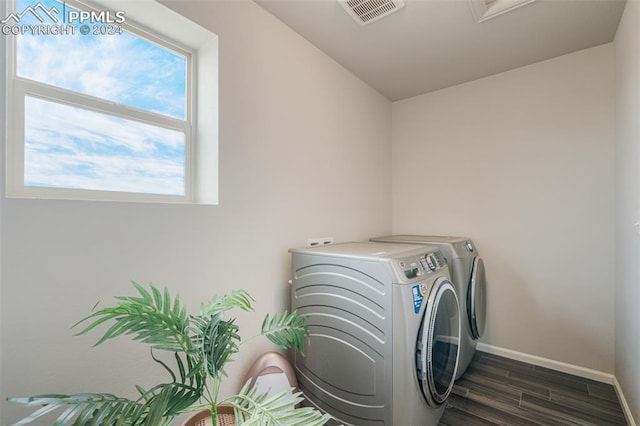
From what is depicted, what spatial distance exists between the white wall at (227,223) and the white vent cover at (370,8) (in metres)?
0.45

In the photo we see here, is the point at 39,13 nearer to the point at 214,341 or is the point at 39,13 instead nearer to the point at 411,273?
the point at 214,341

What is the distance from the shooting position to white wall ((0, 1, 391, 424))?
964 mm

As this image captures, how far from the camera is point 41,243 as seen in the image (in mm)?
975

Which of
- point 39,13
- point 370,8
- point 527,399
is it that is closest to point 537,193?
point 527,399

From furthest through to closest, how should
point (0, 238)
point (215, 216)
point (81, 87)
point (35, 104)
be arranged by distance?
point (215, 216), point (81, 87), point (35, 104), point (0, 238)

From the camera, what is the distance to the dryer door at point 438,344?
52.4 inches

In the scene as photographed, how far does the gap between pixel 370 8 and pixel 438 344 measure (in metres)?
1.99

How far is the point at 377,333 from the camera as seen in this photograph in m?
1.35

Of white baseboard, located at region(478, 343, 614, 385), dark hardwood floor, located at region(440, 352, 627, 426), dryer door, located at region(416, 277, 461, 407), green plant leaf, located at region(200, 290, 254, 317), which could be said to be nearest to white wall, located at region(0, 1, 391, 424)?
green plant leaf, located at region(200, 290, 254, 317)

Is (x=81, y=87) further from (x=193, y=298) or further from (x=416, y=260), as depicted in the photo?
(x=416, y=260)

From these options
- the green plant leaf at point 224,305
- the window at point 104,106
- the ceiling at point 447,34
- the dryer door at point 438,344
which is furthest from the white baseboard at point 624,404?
the window at point 104,106

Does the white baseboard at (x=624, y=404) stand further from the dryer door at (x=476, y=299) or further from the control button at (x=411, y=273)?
the control button at (x=411, y=273)

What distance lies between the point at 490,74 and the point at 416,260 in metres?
2.11

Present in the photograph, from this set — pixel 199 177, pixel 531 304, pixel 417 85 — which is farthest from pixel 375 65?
pixel 531 304
